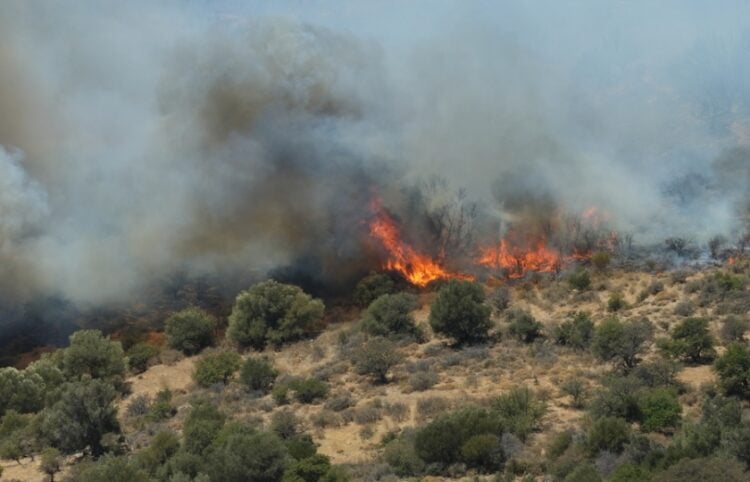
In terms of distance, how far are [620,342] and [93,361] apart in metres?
28.1

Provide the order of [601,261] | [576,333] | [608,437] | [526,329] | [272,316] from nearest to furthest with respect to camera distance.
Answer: [608,437] < [576,333] < [526,329] < [272,316] < [601,261]

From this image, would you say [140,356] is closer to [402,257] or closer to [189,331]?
[189,331]

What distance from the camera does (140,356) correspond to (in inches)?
2008

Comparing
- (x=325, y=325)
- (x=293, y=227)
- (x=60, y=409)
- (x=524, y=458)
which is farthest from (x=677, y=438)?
(x=293, y=227)

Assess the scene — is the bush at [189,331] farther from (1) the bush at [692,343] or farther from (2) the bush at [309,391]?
(1) the bush at [692,343]

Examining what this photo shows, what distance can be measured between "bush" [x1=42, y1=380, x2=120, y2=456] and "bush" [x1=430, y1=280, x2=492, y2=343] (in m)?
17.7

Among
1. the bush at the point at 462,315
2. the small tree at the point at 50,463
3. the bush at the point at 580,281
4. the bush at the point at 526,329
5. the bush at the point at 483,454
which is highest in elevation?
the bush at the point at 580,281

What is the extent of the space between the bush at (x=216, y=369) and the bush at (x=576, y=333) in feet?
53.8

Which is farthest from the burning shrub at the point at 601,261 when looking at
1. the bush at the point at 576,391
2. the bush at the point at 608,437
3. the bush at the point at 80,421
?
the bush at the point at 80,421

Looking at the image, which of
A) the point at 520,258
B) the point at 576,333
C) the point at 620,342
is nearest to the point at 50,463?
the point at 620,342

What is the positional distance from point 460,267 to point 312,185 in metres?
12.8

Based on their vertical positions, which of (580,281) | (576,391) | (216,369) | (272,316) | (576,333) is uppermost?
(580,281)

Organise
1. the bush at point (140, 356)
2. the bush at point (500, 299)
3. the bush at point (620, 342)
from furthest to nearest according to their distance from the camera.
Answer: the bush at point (140, 356)
the bush at point (500, 299)
the bush at point (620, 342)

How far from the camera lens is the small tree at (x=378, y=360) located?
40.6 m
